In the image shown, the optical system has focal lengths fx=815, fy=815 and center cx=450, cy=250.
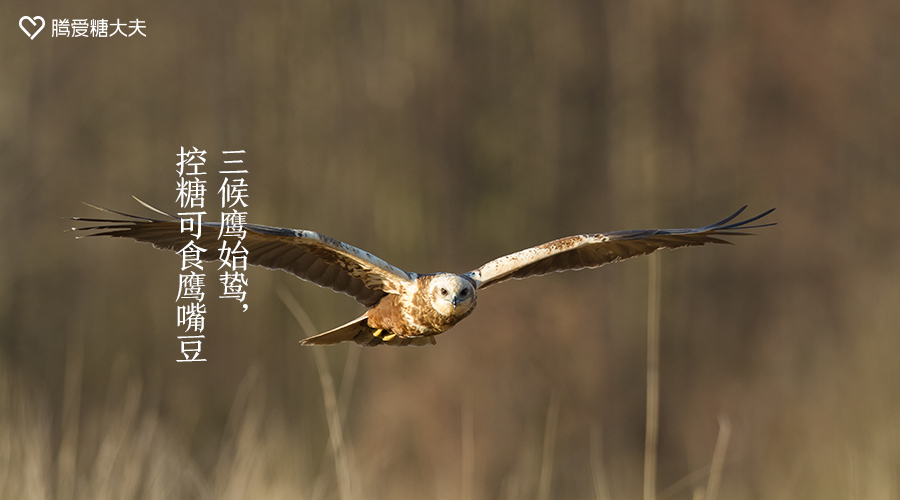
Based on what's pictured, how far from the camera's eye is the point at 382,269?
2756mm

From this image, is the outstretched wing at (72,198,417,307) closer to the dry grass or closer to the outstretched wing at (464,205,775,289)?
the dry grass

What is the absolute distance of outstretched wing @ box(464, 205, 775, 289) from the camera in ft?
9.84

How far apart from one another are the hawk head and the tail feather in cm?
40

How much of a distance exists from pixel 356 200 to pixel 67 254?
269 centimetres

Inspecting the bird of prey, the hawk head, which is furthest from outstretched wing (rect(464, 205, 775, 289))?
the hawk head

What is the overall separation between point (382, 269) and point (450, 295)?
30cm

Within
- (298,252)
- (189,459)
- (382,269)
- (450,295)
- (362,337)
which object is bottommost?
(189,459)

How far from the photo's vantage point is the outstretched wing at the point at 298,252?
256 centimetres

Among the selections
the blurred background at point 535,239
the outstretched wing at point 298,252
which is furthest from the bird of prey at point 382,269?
the blurred background at point 535,239

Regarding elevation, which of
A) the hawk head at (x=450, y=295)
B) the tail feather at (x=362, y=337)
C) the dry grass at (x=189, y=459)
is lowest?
the dry grass at (x=189, y=459)

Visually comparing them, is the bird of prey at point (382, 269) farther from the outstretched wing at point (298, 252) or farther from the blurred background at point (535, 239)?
the blurred background at point (535, 239)

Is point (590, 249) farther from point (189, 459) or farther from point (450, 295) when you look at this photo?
point (189, 459)

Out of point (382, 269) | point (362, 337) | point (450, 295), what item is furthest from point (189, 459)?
point (450, 295)

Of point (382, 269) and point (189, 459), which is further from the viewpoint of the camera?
point (189, 459)
